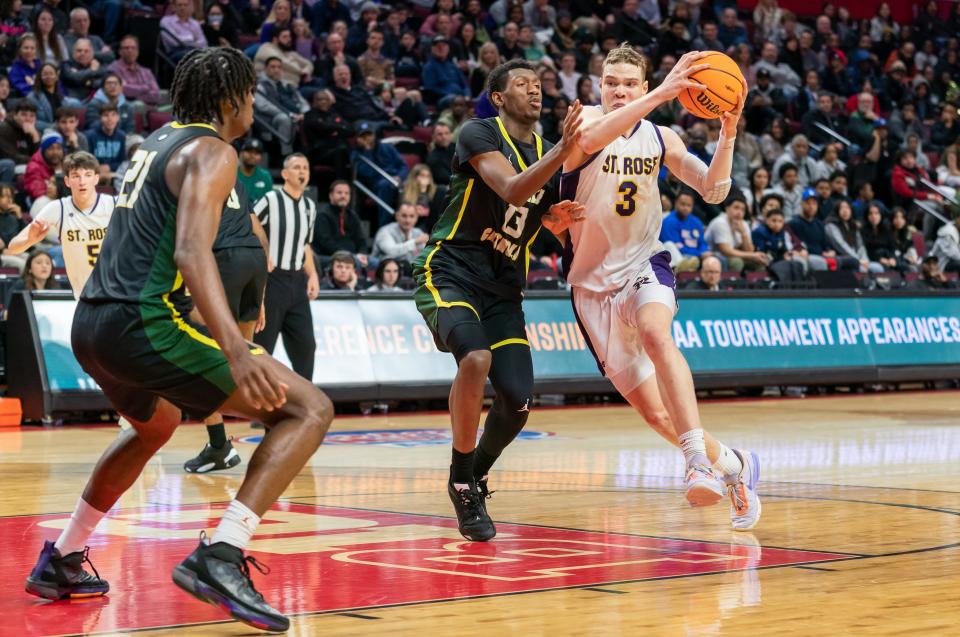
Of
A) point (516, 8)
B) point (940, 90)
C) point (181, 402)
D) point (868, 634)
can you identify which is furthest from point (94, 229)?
point (940, 90)

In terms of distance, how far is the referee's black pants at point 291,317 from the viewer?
10.5 meters

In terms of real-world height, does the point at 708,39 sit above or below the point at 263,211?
above

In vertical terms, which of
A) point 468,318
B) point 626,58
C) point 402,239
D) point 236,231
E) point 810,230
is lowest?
point 810,230

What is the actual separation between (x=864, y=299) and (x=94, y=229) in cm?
1014

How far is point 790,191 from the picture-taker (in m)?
20.2

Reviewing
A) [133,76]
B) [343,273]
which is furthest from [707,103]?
[133,76]

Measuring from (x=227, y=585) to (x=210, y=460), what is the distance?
488 centimetres

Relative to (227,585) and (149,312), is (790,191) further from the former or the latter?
(227,585)

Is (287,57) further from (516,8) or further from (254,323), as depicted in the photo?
(254,323)

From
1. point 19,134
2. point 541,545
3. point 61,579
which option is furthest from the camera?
point 19,134

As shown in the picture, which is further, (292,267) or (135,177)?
(292,267)

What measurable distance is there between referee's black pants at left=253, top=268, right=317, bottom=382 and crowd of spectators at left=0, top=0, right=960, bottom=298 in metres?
3.35

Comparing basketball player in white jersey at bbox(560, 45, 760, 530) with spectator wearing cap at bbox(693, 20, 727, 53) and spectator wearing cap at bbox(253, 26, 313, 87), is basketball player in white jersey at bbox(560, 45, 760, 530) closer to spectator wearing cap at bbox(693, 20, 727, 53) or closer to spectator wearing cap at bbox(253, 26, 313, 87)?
spectator wearing cap at bbox(253, 26, 313, 87)

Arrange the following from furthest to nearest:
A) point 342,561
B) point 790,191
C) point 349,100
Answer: point 790,191, point 349,100, point 342,561
